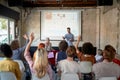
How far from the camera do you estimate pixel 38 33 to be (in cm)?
1430

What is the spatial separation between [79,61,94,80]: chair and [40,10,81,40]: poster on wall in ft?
29.8

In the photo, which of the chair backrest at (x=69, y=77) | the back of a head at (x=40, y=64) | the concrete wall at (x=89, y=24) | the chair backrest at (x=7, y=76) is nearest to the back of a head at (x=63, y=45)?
the chair backrest at (x=69, y=77)

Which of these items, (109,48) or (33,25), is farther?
(33,25)

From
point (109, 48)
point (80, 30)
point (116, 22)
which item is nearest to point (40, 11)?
point (80, 30)

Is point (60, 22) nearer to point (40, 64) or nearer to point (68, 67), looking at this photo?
point (68, 67)

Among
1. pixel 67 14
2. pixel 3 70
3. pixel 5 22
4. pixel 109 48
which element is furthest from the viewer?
pixel 67 14

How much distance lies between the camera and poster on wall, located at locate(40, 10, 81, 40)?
14.1 meters

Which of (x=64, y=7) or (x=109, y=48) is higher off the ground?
(x=64, y=7)

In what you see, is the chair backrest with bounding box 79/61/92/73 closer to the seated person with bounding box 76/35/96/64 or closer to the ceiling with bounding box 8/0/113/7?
the seated person with bounding box 76/35/96/64

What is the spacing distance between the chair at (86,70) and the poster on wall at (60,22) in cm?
907

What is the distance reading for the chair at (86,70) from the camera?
4.96 metres

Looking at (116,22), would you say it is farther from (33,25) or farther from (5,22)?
(33,25)

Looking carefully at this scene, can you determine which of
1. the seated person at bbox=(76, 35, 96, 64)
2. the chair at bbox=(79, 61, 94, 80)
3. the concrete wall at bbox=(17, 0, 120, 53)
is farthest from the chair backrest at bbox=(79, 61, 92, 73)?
the concrete wall at bbox=(17, 0, 120, 53)

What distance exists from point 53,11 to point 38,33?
4.57 feet
